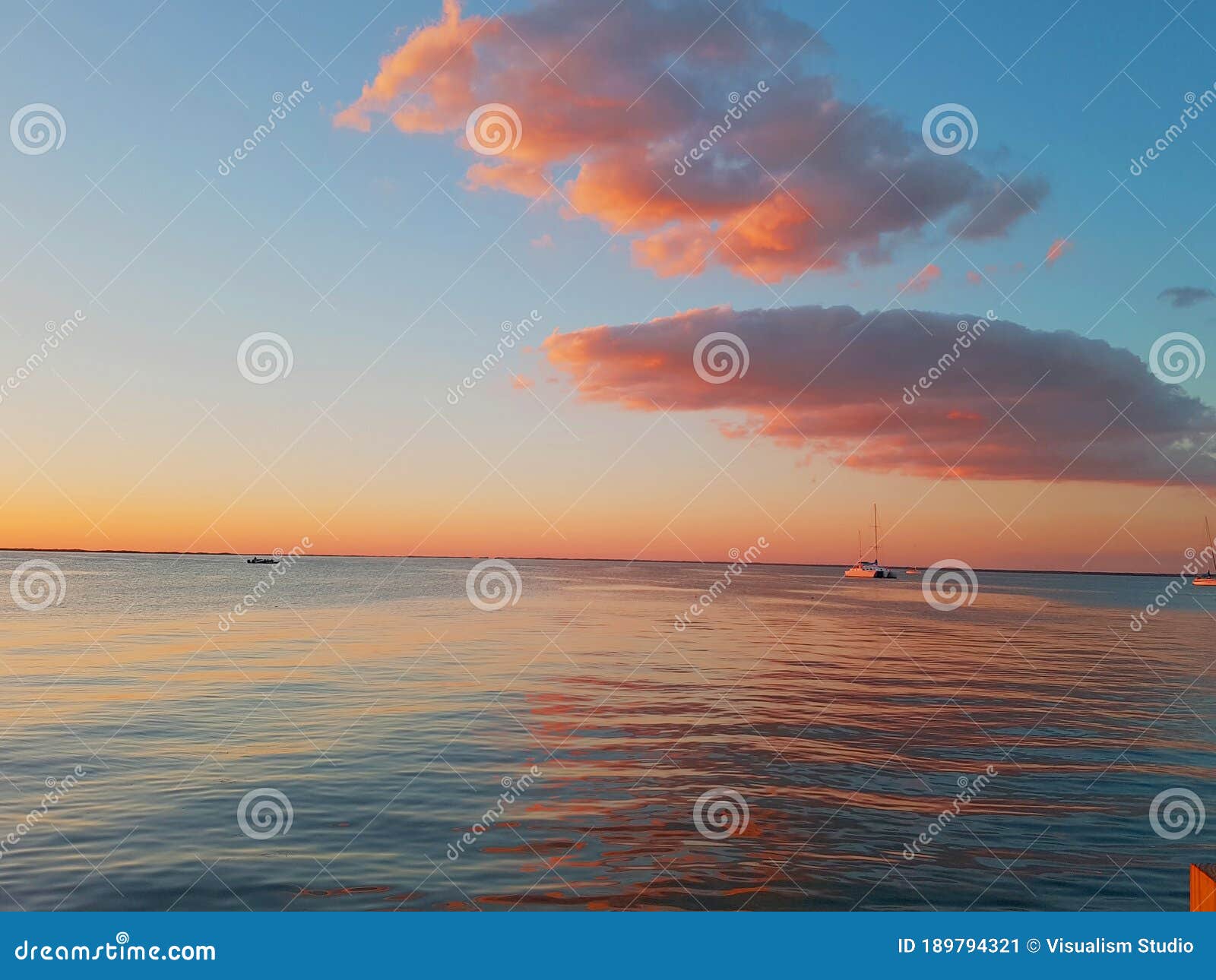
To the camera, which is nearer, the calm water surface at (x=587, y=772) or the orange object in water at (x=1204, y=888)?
the orange object in water at (x=1204, y=888)

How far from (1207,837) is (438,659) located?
27.8 m

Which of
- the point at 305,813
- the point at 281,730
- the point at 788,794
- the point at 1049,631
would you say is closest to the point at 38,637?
the point at 281,730

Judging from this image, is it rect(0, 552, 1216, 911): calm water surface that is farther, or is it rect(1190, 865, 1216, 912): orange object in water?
rect(0, 552, 1216, 911): calm water surface

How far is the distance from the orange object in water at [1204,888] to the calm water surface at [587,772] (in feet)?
10.8

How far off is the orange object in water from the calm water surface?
3.28 m

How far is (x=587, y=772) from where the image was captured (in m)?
17.5

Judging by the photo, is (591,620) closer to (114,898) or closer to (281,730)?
(281,730)

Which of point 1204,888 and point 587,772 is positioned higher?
point 587,772

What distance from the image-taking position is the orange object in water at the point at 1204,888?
7.85 meters

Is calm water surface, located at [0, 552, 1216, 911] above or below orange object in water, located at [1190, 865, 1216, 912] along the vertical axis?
above

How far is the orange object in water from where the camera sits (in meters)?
7.85

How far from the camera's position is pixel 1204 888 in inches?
315

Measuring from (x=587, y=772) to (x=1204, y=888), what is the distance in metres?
11.4

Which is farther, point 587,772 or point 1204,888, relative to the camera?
point 587,772
